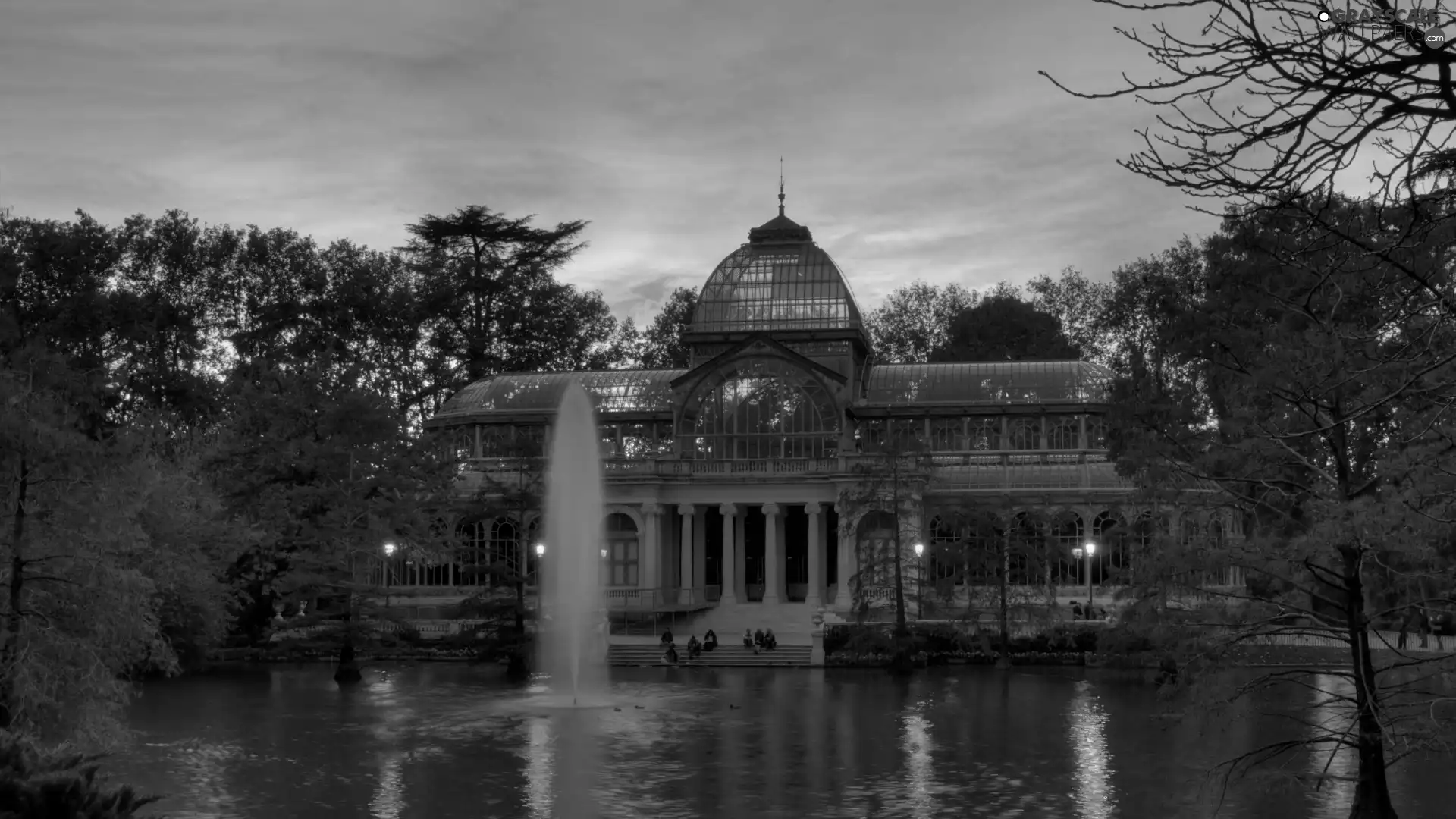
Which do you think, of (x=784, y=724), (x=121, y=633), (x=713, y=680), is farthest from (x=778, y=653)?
(x=121, y=633)

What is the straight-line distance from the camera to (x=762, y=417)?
58375 mm

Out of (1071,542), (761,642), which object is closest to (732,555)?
(761,642)

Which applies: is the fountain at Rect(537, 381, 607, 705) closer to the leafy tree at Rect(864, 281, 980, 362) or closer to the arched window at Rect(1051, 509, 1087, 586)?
the arched window at Rect(1051, 509, 1087, 586)

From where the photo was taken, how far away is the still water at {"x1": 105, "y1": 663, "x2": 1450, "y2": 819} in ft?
66.3

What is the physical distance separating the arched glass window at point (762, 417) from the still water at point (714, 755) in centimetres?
2109

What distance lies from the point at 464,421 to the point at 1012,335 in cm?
3588

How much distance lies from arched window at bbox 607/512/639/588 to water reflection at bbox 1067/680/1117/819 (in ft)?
86.1

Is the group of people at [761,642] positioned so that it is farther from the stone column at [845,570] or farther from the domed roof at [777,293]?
the domed roof at [777,293]

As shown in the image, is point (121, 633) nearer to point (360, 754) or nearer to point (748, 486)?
point (360, 754)

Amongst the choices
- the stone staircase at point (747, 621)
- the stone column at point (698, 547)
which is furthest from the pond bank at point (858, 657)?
the stone column at point (698, 547)

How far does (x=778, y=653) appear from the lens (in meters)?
45.2

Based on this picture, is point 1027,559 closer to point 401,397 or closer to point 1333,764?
point 1333,764

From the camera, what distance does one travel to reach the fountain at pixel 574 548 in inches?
1419

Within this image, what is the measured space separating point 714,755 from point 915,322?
213 ft
